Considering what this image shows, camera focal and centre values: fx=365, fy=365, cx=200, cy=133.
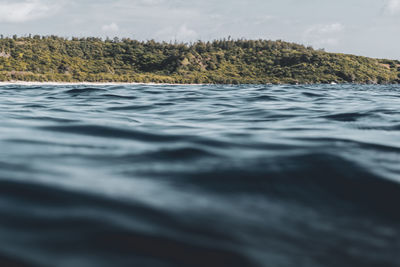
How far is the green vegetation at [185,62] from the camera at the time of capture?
80.3 m

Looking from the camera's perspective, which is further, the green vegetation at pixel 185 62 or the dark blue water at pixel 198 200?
the green vegetation at pixel 185 62

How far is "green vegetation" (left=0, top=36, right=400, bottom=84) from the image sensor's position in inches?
3162

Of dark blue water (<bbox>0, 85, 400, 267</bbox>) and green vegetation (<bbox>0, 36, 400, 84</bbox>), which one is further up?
green vegetation (<bbox>0, 36, 400, 84</bbox>)

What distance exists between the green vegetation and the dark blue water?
6604 cm

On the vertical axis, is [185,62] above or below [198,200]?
above

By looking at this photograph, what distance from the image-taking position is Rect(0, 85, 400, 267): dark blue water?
6.19ft

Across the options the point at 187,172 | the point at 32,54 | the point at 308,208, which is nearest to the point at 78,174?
the point at 187,172

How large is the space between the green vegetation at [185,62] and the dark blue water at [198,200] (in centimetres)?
6604

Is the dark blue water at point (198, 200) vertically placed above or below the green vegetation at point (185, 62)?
below

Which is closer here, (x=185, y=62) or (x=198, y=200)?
(x=198, y=200)

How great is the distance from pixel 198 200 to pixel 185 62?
106m

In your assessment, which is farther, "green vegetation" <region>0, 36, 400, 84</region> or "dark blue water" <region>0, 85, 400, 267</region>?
"green vegetation" <region>0, 36, 400, 84</region>

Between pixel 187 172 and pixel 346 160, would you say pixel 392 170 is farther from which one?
pixel 187 172

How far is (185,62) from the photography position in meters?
107
